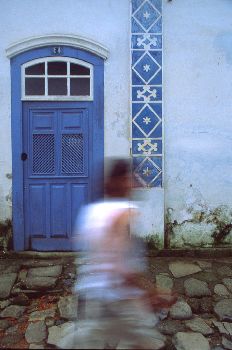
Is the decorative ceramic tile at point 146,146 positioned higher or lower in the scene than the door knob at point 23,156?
higher

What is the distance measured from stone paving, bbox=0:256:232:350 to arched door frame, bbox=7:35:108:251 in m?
1.01

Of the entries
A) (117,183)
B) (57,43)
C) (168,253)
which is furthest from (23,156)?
(117,183)

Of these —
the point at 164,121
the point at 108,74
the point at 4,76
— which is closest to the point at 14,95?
the point at 4,76

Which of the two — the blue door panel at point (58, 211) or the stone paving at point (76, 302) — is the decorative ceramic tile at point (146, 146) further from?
the stone paving at point (76, 302)

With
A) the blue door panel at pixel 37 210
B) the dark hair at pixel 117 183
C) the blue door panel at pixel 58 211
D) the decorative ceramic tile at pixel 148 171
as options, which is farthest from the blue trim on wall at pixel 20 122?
the dark hair at pixel 117 183

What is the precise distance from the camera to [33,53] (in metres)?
6.18

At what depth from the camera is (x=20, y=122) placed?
6.21 metres

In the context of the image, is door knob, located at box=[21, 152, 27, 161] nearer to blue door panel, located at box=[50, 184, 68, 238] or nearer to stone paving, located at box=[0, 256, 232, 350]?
blue door panel, located at box=[50, 184, 68, 238]

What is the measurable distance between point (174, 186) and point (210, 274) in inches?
61.3

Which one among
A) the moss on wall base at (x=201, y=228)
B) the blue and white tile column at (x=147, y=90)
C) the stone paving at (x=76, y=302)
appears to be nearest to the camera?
the stone paving at (x=76, y=302)

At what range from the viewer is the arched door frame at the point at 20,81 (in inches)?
241

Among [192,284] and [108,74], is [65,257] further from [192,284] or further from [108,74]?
[108,74]

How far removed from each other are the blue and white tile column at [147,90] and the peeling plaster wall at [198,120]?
0.16 m

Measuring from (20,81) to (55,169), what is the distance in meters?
1.52
